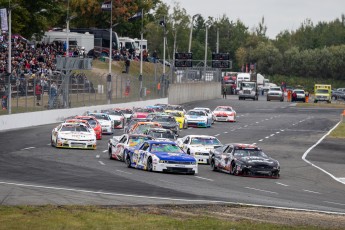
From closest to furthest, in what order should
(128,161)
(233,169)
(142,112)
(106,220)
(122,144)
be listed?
(106,220), (233,169), (128,161), (122,144), (142,112)

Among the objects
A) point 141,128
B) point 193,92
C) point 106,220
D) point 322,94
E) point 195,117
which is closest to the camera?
point 106,220

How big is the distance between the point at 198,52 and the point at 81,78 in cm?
11563

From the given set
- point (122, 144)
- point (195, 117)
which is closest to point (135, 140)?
point (122, 144)

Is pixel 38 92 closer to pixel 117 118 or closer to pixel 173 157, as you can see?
pixel 117 118

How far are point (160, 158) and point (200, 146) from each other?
6.29 m

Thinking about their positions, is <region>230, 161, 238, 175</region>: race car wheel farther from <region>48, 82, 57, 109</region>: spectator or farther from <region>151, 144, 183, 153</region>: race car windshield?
<region>48, 82, 57, 109</region>: spectator

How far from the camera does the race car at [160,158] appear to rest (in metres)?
37.1

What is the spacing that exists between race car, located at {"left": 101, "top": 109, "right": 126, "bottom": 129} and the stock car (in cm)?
2601

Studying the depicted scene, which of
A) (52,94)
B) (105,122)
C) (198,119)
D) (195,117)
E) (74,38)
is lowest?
(198,119)

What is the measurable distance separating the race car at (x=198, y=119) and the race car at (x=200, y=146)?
25.1 meters

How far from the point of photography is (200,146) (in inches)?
1702

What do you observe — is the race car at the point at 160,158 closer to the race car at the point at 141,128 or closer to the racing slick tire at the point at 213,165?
the racing slick tire at the point at 213,165

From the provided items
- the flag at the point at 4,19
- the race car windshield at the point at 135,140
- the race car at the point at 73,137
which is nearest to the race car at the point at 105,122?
the flag at the point at 4,19

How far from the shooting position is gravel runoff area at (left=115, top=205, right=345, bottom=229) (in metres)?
23.7
